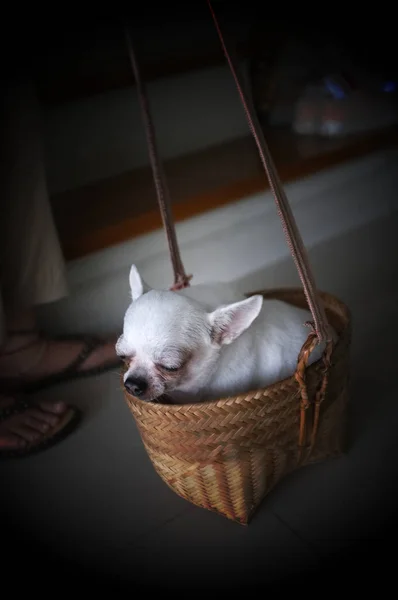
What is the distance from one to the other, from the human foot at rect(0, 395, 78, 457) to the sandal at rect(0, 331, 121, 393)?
9 centimetres

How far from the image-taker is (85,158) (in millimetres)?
1837

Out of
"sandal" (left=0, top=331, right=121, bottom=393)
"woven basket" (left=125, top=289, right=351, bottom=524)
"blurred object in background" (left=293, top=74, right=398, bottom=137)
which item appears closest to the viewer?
"woven basket" (left=125, top=289, right=351, bottom=524)

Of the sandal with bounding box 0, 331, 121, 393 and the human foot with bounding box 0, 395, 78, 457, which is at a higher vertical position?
the sandal with bounding box 0, 331, 121, 393

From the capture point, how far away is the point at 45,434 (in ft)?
3.89

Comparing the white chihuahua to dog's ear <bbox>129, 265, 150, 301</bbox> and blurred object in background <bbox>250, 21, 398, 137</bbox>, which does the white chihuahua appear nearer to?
dog's ear <bbox>129, 265, 150, 301</bbox>

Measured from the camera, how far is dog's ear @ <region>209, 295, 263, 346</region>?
0.85m

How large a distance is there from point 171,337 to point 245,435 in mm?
207

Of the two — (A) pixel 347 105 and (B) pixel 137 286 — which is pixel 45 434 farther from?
(A) pixel 347 105

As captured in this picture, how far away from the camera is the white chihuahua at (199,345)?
85 cm

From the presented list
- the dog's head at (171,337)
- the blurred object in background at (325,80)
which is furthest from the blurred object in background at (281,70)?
the dog's head at (171,337)

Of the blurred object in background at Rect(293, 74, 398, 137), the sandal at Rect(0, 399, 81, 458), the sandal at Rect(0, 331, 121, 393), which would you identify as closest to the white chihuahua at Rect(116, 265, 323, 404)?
the sandal at Rect(0, 399, 81, 458)

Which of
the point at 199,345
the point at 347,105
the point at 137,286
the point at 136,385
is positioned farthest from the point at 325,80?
the point at 136,385

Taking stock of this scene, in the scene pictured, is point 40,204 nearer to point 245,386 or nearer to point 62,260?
point 62,260

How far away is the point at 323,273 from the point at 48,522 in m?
1.34
